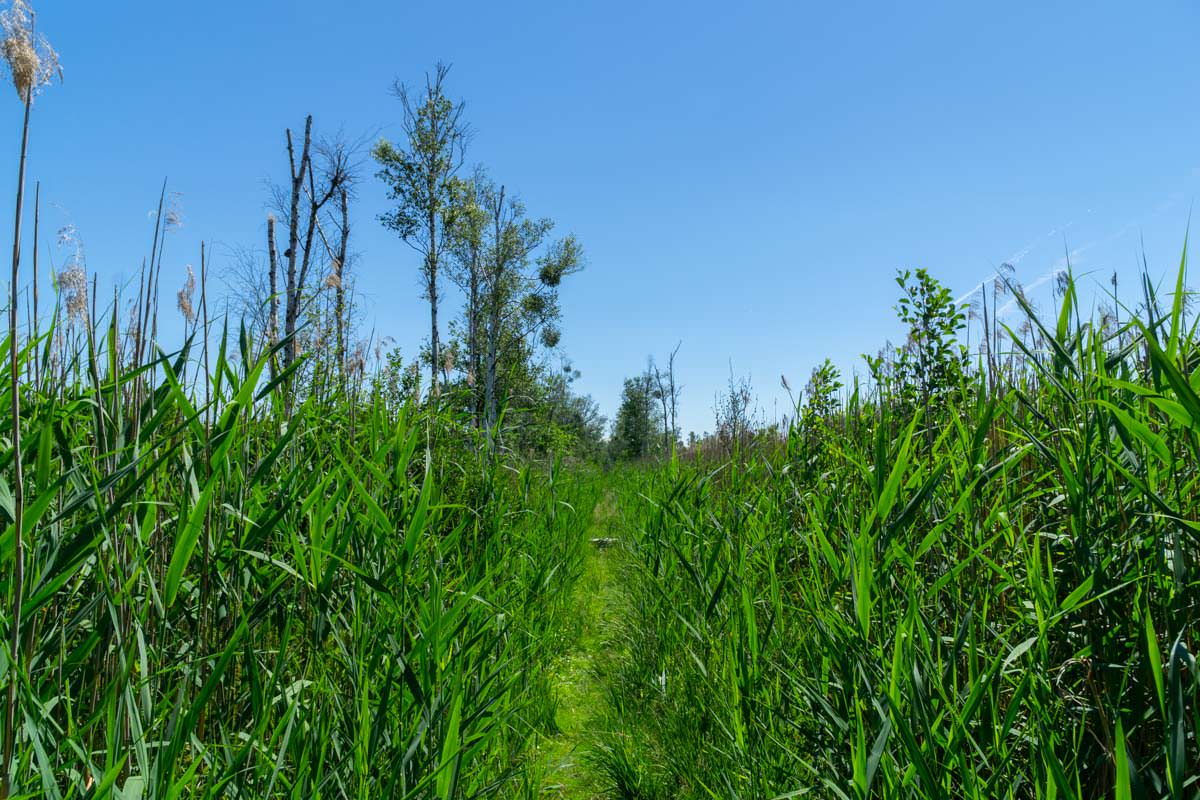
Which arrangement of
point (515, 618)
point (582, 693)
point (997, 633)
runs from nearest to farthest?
point (997, 633), point (515, 618), point (582, 693)

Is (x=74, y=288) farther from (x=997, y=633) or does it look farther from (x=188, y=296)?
(x=997, y=633)

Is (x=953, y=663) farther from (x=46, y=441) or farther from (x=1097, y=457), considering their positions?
(x=46, y=441)

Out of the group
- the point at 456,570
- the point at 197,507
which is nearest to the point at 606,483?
the point at 456,570

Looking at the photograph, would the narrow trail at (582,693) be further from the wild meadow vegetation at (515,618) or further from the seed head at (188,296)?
the seed head at (188,296)

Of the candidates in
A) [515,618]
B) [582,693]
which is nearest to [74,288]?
[515,618]

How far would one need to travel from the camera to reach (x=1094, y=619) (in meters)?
1.39

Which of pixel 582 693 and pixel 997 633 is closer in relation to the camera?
pixel 997 633

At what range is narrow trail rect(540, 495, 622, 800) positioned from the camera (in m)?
2.22

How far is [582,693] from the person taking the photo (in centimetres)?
307

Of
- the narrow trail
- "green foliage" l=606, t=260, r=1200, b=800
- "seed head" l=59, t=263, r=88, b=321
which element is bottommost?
the narrow trail

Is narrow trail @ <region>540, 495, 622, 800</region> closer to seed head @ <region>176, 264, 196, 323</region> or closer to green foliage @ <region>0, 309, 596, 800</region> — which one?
green foliage @ <region>0, 309, 596, 800</region>

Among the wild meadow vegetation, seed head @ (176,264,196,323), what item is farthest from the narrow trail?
seed head @ (176,264,196,323)

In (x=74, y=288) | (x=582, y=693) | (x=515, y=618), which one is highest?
(x=74, y=288)

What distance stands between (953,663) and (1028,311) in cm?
78
